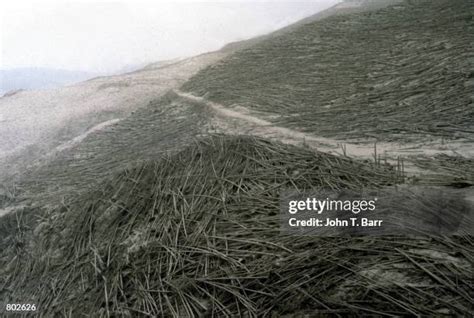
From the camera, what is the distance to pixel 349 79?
7109 millimetres

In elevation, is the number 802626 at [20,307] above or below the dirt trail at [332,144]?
below

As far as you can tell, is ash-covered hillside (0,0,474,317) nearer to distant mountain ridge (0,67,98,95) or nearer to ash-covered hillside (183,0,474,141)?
ash-covered hillside (183,0,474,141)

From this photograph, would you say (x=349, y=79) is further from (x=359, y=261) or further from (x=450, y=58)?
(x=359, y=261)

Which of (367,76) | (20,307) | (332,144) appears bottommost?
(20,307)

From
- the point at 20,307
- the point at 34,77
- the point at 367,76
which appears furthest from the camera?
the point at 34,77

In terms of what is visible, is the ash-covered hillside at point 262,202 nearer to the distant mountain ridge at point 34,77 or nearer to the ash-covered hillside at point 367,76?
the ash-covered hillside at point 367,76

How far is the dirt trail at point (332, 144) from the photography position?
3703 mm

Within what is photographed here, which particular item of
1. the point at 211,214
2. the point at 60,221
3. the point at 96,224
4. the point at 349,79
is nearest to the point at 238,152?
the point at 211,214

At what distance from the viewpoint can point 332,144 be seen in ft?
15.0

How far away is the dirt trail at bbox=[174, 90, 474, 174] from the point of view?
3.70 m

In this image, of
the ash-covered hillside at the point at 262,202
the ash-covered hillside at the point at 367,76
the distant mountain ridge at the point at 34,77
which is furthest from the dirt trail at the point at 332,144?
the distant mountain ridge at the point at 34,77

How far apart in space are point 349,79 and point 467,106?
2.81m

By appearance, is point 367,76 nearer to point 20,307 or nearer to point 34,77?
point 20,307

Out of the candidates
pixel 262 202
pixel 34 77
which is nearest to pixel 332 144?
pixel 262 202
